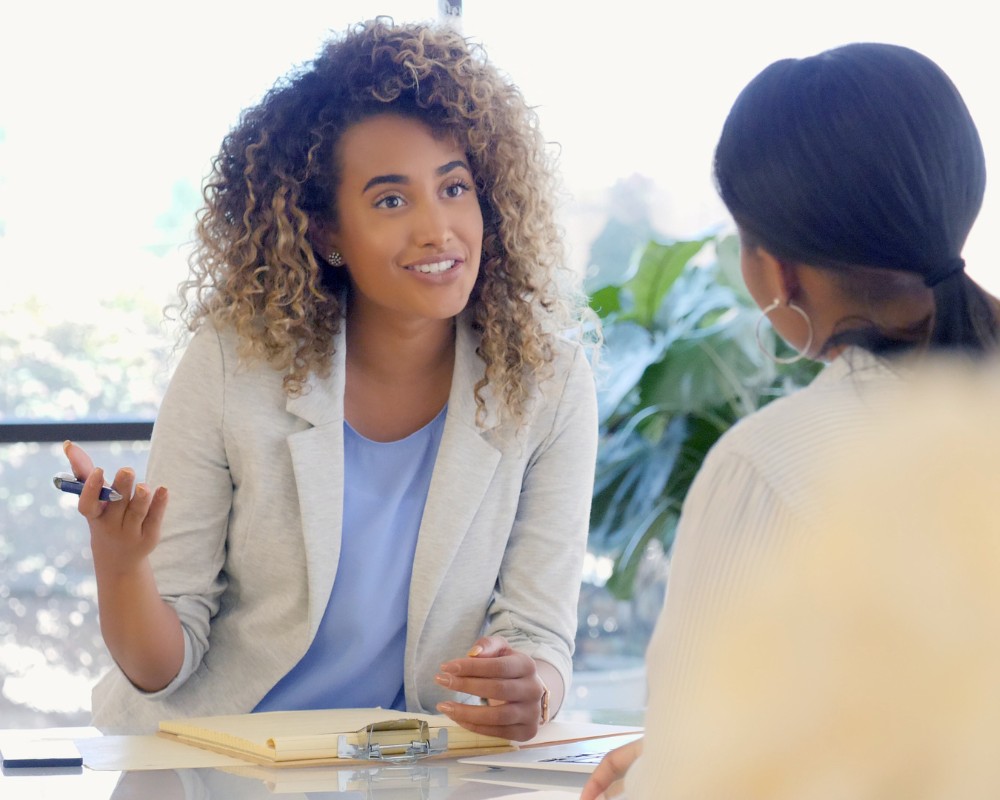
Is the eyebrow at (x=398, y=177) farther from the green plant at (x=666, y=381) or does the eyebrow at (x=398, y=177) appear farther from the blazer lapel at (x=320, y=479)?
the green plant at (x=666, y=381)

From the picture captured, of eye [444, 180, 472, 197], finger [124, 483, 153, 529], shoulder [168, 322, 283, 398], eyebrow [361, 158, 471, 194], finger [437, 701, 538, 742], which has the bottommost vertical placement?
finger [437, 701, 538, 742]

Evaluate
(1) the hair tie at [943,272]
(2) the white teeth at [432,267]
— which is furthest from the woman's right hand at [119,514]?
(1) the hair tie at [943,272]

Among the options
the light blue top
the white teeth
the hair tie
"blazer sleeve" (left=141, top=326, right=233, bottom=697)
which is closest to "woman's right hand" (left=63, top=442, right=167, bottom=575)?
"blazer sleeve" (left=141, top=326, right=233, bottom=697)

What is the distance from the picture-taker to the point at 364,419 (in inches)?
70.1

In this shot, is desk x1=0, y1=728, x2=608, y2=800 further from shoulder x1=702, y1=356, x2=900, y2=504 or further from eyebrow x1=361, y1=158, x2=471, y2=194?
eyebrow x1=361, y1=158, x2=471, y2=194

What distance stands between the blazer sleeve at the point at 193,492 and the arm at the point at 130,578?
0.25 feet

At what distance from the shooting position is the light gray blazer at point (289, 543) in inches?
64.2

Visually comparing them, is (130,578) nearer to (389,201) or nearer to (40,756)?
(40,756)

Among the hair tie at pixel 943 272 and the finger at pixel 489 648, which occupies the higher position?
the hair tie at pixel 943 272

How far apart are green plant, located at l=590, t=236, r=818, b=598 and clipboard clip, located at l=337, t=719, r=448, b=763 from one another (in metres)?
1.73

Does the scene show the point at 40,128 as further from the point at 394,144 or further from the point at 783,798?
the point at 783,798

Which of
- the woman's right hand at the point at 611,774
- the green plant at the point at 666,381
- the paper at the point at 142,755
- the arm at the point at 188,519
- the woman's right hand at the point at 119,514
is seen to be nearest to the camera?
the woman's right hand at the point at 611,774

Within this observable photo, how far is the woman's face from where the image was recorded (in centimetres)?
173

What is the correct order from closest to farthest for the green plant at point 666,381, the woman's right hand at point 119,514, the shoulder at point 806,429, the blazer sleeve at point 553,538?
1. the shoulder at point 806,429
2. the woman's right hand at point 119,514
3. the blazer sleeve at point 553,538
4. the green plant at point 666,381
